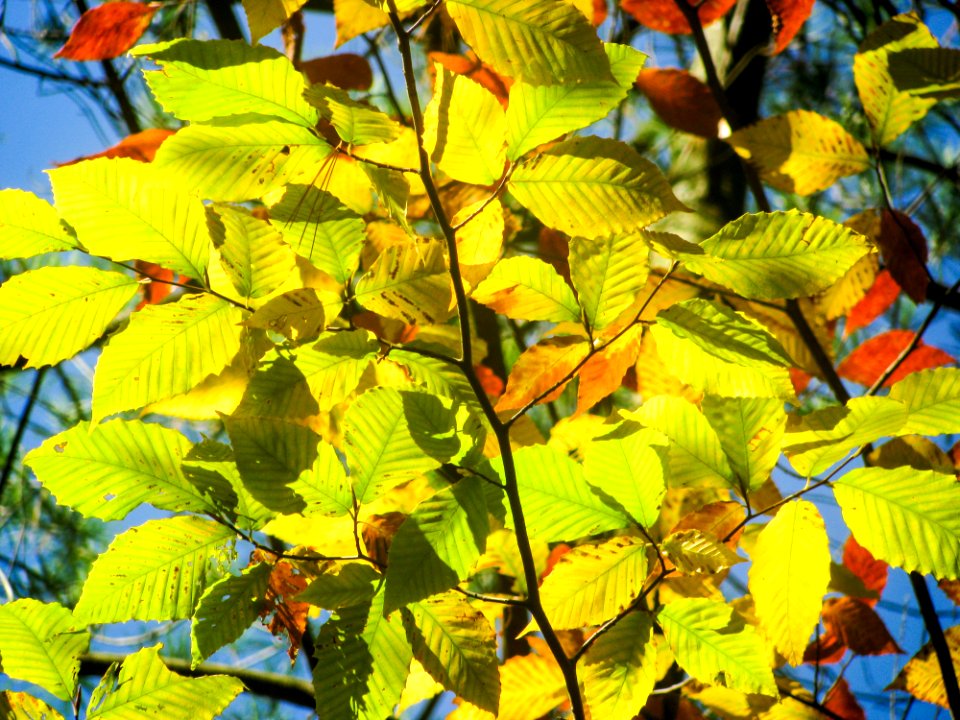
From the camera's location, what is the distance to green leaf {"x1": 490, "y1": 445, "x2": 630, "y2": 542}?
0.37 meters

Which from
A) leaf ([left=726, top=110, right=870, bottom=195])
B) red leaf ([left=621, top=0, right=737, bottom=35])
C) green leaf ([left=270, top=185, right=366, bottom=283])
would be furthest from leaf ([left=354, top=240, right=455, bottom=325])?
red leaf ([left=621, top=0, right=737, bottom=35])

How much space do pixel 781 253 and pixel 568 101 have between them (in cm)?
12

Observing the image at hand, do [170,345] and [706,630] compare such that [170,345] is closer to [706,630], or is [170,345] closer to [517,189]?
[517,189]

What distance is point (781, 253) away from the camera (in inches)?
15.1

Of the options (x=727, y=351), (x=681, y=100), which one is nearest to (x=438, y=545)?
(x=727, y=351)

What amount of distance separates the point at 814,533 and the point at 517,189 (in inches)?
8.8

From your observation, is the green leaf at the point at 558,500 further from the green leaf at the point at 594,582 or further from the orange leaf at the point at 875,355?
the orange leaf at the point at 875,355

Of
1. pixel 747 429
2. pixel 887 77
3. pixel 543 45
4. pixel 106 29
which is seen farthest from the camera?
pixel 106 29

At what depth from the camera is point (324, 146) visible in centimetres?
36

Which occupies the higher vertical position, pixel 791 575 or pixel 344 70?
pixel 344 70

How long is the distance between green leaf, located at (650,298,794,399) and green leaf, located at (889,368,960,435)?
0.06 m

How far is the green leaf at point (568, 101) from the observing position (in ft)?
1.18

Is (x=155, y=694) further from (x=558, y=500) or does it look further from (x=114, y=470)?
(x=558, y=500)

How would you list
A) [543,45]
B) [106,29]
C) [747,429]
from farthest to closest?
[106,29] → [747,429] → [543,45]
